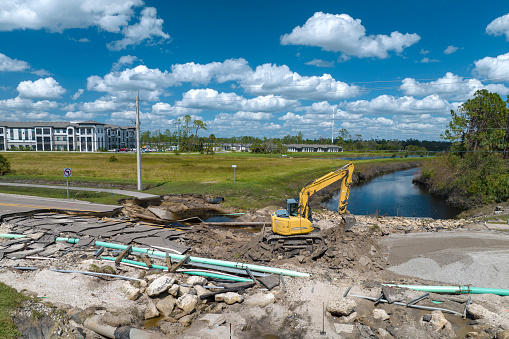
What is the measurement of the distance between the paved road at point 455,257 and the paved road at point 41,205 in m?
22.2

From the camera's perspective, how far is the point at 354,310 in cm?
1137

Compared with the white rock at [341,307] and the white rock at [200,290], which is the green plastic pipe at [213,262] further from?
the white rock at [341,307]

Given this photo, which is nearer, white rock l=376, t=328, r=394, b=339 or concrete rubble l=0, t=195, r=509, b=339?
white rock l=376, t=328, r=394, b=339

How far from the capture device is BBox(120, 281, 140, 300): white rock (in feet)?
39.5

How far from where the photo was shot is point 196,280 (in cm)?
1337

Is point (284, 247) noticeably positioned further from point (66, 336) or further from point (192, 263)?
point (66, 336)

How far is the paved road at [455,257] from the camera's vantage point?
14.0 metres

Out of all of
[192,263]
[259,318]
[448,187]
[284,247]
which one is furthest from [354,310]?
[448,187]

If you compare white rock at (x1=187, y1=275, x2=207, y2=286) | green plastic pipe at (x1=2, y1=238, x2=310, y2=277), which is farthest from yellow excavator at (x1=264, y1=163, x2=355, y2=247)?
white rock at (x1=187, y1=275, x2=207, y2=286)

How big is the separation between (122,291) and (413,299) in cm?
1173

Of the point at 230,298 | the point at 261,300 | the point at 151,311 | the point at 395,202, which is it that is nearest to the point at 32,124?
the point at 395,202

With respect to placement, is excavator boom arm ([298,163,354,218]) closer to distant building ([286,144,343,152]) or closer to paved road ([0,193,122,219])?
paved road ([0,193,122,219])

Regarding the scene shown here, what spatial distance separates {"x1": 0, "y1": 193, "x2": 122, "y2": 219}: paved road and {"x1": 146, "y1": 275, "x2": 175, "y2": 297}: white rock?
50.2 ft

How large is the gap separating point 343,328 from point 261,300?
10.5ft
